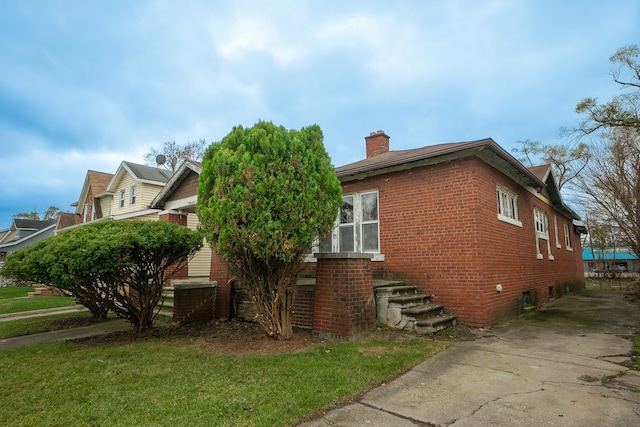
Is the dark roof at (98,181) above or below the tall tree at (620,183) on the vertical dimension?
above

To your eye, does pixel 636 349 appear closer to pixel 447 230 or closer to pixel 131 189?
pixel 447 230

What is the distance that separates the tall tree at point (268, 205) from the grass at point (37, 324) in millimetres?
5689

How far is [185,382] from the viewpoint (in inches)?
156

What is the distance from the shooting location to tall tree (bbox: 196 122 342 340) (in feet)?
16.8

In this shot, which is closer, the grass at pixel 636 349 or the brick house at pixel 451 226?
the grass at pixel 636 349

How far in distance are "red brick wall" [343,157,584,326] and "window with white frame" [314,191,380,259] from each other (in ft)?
0.74

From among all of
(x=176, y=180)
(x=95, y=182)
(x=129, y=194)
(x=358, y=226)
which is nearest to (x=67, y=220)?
(x=95, y=182)

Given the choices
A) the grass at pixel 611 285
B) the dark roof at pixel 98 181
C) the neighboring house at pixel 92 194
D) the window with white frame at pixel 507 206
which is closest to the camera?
the window with white frame at pixel 507 206

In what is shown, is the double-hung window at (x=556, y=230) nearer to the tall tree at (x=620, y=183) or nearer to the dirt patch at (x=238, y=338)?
the tall tree at (x=620, y=183)

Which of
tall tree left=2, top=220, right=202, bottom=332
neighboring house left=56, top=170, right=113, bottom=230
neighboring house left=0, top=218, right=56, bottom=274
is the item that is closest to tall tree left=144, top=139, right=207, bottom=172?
neighboring house left=56, top=170, right=113, bottom=230

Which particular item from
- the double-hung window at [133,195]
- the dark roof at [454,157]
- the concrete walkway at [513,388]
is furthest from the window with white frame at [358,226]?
the double-hung window at [133,195]

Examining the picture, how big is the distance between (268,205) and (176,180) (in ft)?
23.4

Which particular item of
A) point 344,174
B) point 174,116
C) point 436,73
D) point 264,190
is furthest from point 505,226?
point 174,116

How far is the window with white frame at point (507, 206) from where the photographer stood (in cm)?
869
